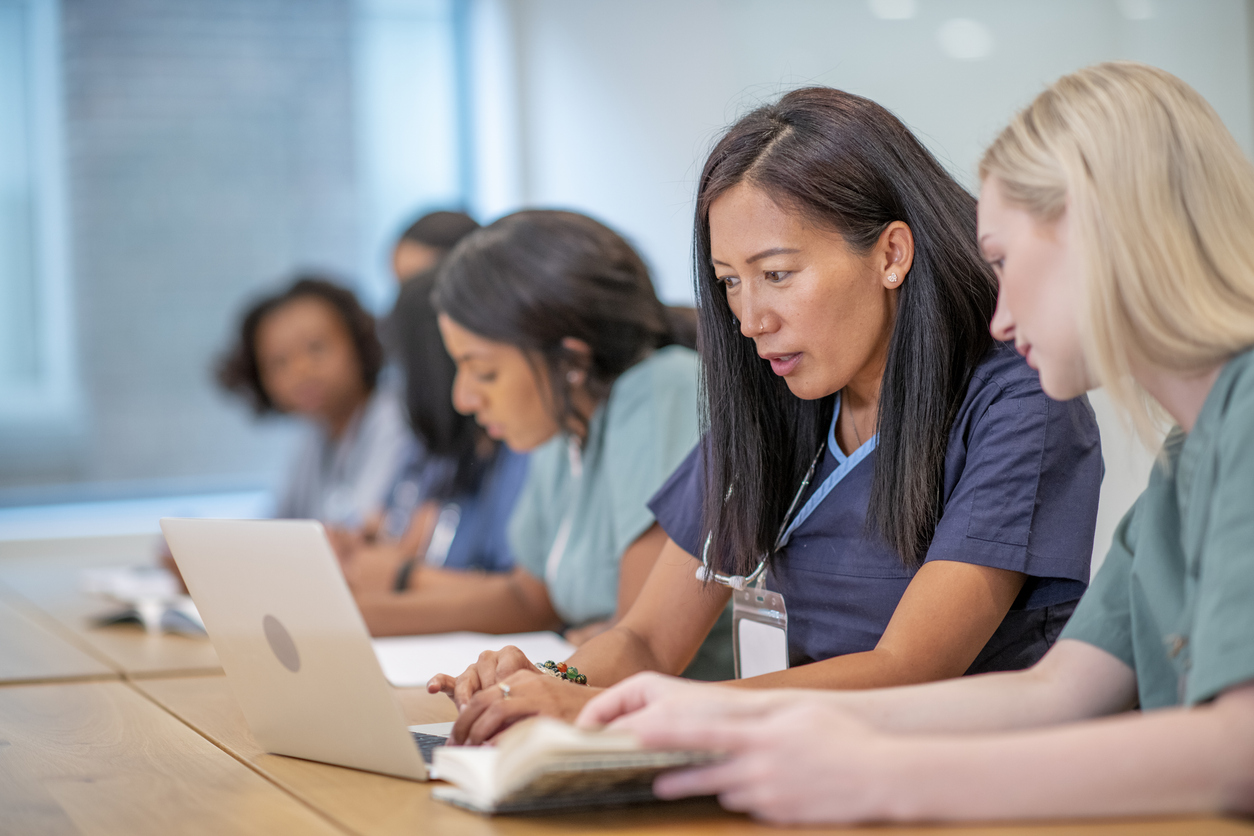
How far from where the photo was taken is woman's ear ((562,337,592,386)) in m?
1.92

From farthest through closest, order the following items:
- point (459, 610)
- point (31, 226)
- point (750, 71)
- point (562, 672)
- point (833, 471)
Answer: point (31, 226) → point (750, 71) → point (459, 610) → point (833, 471) → point (562, 672)

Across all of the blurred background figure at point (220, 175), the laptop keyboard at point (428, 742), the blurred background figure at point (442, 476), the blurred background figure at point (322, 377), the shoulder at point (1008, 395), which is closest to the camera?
the laptop keyboard at point (428, 742)

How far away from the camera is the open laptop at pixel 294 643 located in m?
0.95

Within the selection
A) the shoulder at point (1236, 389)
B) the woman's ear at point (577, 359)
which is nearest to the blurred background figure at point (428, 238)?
the woman's ear at point (577, 359)

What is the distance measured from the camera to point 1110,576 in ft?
3.32

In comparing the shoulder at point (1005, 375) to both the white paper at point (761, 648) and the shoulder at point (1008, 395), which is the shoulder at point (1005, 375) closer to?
the shoulder at point (1008, 395)

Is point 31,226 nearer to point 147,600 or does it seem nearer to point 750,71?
point 147,600

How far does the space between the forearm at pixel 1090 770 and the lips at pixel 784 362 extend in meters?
0.63

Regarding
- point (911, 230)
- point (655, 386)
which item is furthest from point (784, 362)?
point (655, 386)

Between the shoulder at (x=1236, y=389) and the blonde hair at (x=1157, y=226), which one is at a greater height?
the blonde hair at (x=1157, y=226)

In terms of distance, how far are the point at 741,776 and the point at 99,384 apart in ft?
12.2

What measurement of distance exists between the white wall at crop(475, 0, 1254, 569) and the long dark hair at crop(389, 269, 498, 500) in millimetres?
486

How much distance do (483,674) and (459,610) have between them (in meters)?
0.99

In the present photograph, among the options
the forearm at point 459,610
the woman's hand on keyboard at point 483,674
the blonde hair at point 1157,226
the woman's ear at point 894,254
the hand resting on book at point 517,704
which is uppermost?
the blonde hair at point 1157,226
